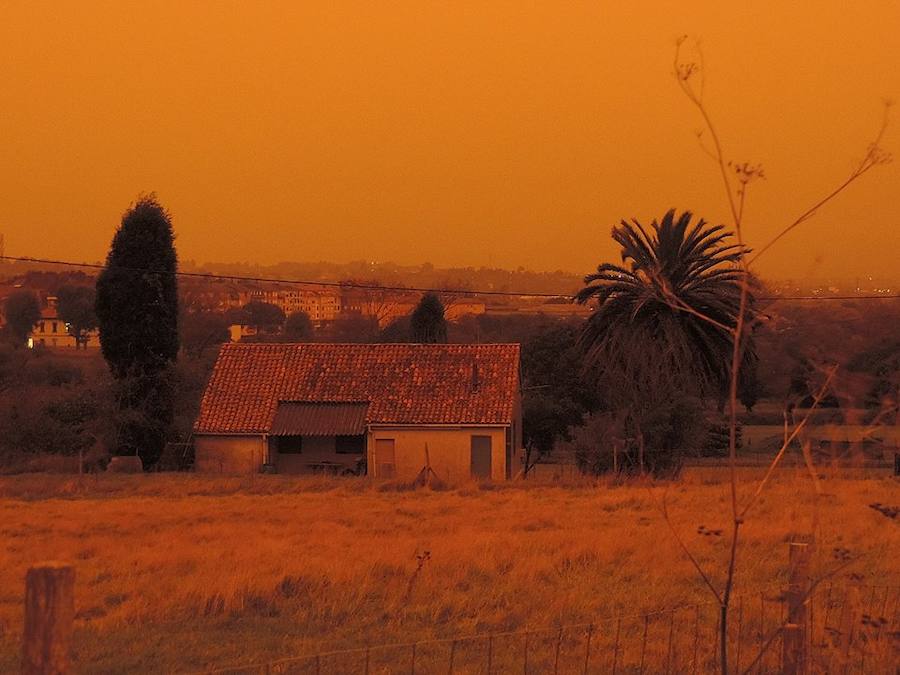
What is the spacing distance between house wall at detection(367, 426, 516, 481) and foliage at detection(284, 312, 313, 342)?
53.6m

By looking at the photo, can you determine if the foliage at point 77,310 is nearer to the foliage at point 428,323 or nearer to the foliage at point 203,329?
the foliage at point 203,329

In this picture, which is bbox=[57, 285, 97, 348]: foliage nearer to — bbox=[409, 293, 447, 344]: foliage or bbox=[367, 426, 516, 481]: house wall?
bbox=[409, 293, 447, 344]: foliage

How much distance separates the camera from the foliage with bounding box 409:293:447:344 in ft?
163

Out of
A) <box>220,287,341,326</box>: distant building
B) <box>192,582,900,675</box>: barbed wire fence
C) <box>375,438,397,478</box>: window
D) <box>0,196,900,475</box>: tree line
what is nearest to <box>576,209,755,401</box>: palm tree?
<box>0,196,900,475</box>: tree line

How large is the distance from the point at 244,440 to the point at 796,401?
102ft

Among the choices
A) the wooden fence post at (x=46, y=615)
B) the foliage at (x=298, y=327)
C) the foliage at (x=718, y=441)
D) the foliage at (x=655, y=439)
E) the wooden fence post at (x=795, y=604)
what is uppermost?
the wooden fence post at (x=46, y=615)

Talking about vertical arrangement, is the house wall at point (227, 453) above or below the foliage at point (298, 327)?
below

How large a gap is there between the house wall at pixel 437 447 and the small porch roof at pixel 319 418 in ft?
2.36

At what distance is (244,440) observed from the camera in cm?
3541

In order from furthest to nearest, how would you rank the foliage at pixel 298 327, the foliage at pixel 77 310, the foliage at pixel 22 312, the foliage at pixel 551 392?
the foliage at pixel 22 312 → the foliage at pixel 77 310 → the foliage at pixel 298 327 → the foliage at pixel 551 392

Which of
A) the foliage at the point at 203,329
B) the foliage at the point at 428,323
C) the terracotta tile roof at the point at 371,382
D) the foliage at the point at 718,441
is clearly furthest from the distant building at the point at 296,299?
the terracotta tile roof at the point at 371,382

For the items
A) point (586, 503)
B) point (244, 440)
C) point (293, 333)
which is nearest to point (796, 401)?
point (586, 503)

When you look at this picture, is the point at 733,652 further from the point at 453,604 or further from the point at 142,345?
the point at 142,345

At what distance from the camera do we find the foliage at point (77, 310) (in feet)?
317
